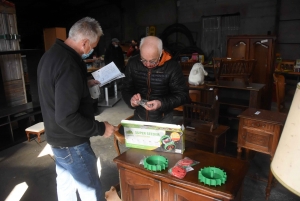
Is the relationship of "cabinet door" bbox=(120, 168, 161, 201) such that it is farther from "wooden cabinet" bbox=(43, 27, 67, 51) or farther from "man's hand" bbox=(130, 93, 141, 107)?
"wooden cabinet" bbox=(43, 27, 67, 51)

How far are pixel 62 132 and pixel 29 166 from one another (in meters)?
1.86

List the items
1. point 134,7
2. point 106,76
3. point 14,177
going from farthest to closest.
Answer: point 134,7 → point 14,177 → point 106,76

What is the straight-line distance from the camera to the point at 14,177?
105 inches

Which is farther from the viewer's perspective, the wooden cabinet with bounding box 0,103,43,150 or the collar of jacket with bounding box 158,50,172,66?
the wooden cabinet with bounding box 0,103,43,150

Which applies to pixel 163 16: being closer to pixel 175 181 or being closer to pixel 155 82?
pixel 155 82

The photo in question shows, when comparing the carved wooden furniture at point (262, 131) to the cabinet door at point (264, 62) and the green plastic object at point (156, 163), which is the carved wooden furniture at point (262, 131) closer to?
the green plastic object at point (156, 163)

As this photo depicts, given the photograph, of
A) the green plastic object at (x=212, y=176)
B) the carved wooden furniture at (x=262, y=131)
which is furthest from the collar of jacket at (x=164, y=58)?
the carved wooden furniture at (x=262, y=131)

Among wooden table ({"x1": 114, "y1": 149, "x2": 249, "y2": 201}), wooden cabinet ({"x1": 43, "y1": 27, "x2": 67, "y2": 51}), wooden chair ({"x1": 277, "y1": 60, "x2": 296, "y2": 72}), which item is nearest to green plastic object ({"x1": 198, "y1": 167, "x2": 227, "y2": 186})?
wooden table ({"x1": 114, "y1": 149, "x2": 249, "y2": 201})

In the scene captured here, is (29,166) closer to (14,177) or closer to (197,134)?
(14,177)

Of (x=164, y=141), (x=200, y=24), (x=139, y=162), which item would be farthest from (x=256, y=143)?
(x=200, y=24)

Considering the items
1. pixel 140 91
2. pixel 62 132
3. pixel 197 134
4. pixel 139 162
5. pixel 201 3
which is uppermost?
pixel 201 3

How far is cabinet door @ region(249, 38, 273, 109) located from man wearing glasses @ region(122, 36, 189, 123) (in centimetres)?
277

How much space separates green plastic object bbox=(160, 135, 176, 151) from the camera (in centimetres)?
147

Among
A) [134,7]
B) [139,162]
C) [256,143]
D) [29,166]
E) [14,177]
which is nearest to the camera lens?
[139,162]
